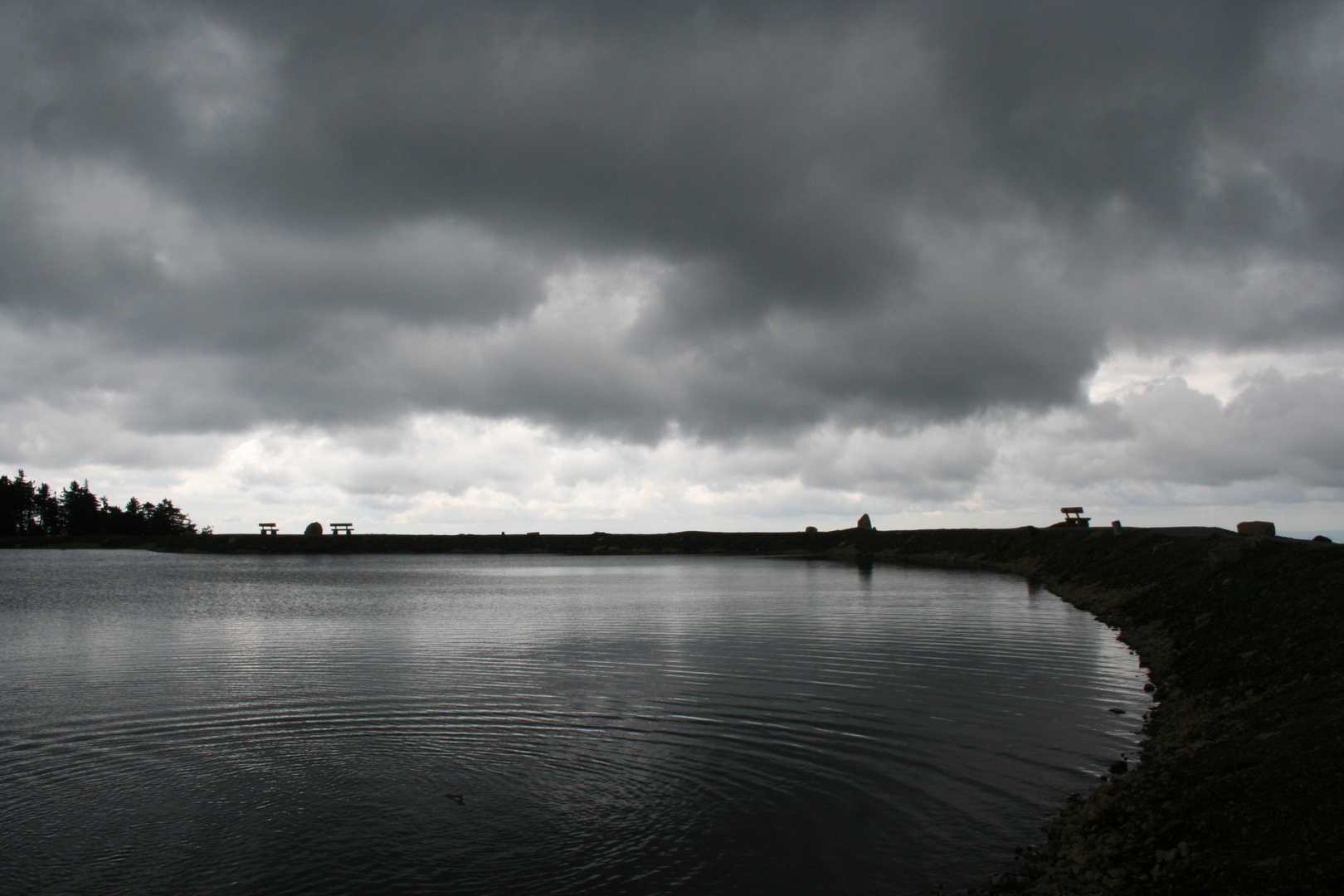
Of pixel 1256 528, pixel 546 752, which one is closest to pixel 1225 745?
pixel 546 752

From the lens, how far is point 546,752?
59.3ft

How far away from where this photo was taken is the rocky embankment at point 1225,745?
1031cm

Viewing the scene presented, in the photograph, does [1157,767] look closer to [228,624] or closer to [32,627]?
[228,624]

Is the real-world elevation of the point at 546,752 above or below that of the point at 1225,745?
below

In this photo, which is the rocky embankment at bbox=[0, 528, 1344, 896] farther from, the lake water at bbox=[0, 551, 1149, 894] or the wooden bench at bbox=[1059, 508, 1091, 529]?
the wooden bench at bbox=[1059, 508, 1091, 529]

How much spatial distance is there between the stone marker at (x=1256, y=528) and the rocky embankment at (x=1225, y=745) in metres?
5.62

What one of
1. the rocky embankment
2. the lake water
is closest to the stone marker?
the rocky embankment

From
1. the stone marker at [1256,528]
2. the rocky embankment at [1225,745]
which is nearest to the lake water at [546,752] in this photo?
the rocky embankment at [1225,745]

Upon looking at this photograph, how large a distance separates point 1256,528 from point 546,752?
51485mm

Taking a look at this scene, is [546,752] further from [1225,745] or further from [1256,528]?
[1256,528]

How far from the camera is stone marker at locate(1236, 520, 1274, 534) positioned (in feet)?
164

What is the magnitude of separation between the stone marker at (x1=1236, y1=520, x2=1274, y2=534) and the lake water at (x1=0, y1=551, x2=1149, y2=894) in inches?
761

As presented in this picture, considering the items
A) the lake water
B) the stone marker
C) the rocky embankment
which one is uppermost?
the stone marker

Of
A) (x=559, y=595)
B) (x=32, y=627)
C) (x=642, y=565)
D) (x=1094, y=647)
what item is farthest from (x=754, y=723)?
(x=642, y=565)
